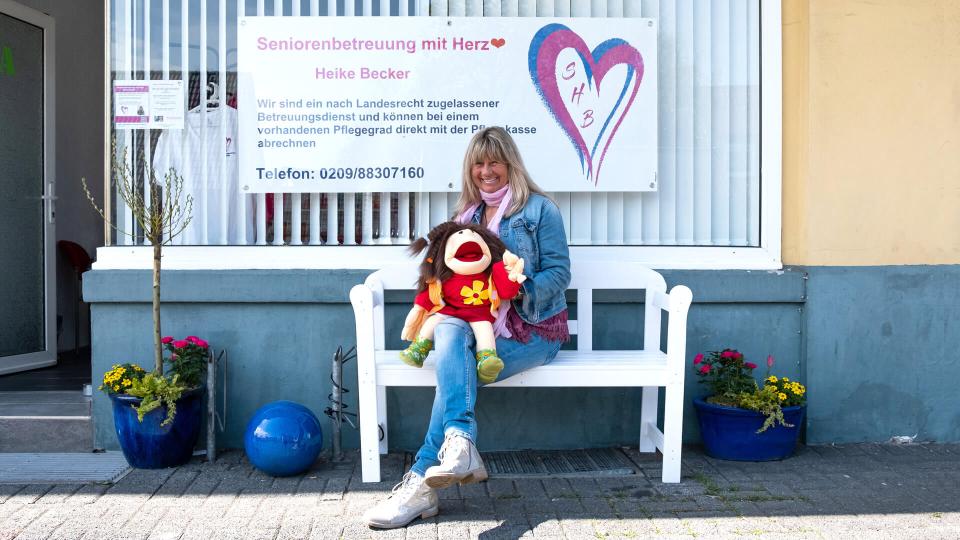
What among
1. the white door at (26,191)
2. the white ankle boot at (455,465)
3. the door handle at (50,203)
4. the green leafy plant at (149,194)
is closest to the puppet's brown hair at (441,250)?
the white ankle boot at (455,465)

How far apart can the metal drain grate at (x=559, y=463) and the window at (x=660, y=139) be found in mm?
1090

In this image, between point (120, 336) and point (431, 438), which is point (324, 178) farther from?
point (431, 438)

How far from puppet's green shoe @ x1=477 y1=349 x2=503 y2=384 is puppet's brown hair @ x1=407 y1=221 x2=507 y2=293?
393 millimetres

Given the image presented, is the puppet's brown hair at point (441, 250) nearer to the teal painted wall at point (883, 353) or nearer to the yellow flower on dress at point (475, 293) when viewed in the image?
the yellow flower on dress at point (475, 293)

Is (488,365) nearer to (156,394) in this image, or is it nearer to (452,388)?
(452,388)

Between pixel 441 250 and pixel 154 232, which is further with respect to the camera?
pixel 154 232

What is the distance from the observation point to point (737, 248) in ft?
16.5

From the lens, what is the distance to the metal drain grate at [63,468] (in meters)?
4.24

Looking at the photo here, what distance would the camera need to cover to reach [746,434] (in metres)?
4.48

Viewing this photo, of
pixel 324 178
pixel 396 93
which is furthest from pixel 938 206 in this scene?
pixel 324 178

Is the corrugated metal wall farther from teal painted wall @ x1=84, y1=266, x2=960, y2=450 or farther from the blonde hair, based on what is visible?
the blonde hair

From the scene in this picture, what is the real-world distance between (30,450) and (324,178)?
6.92 feet

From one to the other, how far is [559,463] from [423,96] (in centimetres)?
205

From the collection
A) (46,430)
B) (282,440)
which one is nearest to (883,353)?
(282,440)
